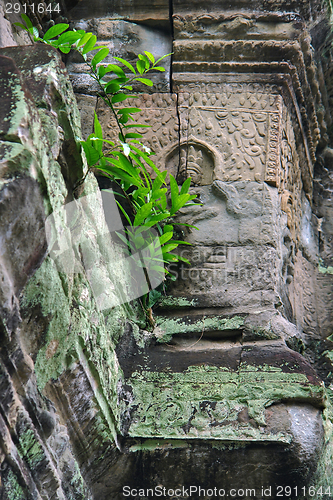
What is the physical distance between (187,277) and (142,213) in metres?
0.45

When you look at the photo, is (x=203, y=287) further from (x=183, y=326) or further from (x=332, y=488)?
(x=332, y=488)

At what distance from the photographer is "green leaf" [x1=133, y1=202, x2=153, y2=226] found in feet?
6.24

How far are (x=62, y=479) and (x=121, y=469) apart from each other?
10.0 inches

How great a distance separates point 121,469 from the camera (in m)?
Result: 1.50

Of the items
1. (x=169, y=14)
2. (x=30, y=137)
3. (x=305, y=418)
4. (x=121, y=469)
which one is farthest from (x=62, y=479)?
(x=169, y=14)

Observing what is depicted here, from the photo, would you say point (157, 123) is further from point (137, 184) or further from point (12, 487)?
point (12, 487)

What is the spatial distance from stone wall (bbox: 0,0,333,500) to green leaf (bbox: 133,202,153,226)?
141 millimetres

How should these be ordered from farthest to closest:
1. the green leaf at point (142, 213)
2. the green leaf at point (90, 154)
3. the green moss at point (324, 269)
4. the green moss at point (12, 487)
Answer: the green moss at point (324, 269) < the green leaf at point (142, 213) < the green leaf at point (90, 154) < the green moss at point (12, 487)

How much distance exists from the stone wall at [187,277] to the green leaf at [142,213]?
141 mm

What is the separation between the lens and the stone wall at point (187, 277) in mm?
1091

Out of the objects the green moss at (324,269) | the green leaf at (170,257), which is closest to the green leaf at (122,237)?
the green leaf at (170,257)

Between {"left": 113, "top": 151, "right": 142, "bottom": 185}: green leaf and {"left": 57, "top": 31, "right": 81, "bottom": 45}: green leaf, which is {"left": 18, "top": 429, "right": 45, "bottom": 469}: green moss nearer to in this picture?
{"left": 113, "top": 151, "right": 142, "bottom": 185}: green leaf

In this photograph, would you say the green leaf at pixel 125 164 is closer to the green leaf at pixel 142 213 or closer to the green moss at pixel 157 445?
the green leaf at pixel 142 213

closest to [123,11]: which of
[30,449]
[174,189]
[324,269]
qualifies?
[174,189]
